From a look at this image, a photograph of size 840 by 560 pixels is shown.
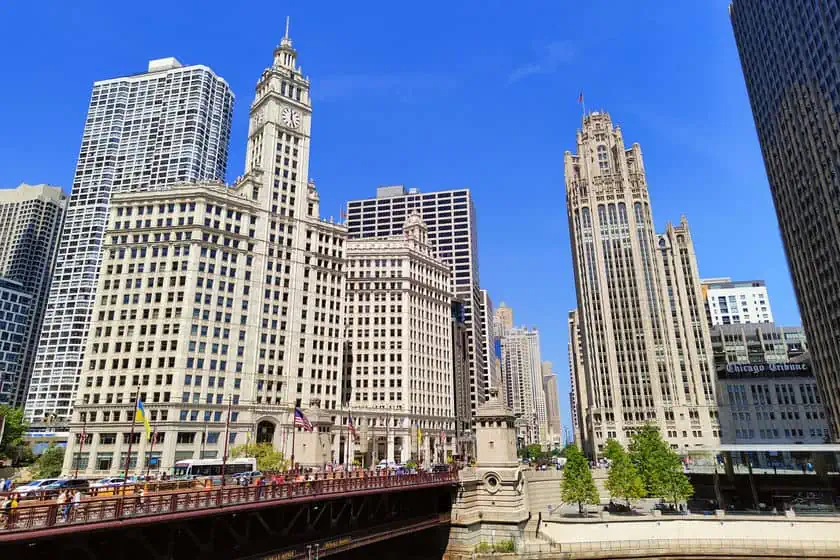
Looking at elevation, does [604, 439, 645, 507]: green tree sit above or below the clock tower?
below

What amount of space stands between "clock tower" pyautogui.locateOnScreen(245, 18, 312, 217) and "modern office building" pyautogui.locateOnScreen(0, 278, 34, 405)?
11929 cm

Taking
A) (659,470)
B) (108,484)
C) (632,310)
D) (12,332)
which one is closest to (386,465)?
(659,470)

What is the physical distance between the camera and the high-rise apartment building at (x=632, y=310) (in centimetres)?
13625

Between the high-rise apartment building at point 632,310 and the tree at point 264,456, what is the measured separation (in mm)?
90196

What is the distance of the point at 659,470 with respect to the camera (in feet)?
245

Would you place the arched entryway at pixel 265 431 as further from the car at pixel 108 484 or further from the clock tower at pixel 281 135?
the car at pixel 108 484

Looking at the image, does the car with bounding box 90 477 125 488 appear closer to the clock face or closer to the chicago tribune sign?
the clock face

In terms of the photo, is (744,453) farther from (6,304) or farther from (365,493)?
(6,304)

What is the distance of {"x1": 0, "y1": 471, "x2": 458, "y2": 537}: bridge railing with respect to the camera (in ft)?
76.7


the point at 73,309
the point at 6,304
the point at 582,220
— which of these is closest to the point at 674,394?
the point at 582,220

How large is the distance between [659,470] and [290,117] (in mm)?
102648

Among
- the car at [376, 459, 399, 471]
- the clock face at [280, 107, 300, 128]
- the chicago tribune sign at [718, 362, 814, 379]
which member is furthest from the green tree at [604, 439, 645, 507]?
the clock face at [280, 107, 300, 128]

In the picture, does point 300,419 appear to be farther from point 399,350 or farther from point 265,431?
point 399,350

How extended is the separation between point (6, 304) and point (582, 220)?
627ft
